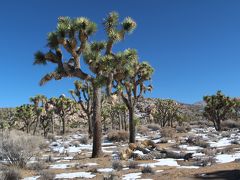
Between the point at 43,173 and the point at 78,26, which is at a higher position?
the point at 78,26

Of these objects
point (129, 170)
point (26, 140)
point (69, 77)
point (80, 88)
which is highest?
point (80, 88)

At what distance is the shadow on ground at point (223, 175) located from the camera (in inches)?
365

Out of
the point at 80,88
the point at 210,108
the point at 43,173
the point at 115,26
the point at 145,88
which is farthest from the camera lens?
the point at 210,108

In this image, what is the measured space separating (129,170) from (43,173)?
9.12 feet

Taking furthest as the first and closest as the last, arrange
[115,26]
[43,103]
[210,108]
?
A: 1. [43,103]
2. [210,108]
3. [115,26]

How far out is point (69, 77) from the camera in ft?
56.7

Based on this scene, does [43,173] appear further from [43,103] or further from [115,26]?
[43,103]

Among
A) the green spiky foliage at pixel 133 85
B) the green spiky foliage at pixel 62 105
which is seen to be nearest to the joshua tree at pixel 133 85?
the green spiky foliage at pixel 133 85

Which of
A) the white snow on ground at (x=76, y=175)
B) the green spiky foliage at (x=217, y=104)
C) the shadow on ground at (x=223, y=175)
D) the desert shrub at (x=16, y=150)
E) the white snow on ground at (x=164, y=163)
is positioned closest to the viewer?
the shadow on ground at (x=223, y=175)

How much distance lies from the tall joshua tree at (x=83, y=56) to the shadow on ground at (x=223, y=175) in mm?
7741

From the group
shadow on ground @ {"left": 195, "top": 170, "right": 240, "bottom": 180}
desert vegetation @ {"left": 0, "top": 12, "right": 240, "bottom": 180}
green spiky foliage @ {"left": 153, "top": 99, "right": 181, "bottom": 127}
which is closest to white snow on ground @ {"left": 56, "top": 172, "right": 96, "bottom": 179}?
desert vegetation @ {"left": 0, "top": 12, "right": 240, "bottom": 180}

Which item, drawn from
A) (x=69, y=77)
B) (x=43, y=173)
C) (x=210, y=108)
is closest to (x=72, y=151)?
(x=69, y=77)

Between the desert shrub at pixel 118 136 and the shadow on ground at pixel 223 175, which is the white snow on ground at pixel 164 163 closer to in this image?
the shadow on ground at pixel 223 175

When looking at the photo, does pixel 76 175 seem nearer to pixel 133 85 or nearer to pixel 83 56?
pixel 83 56
